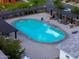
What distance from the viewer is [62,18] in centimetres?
3556

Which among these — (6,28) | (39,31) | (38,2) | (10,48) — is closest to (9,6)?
(38,2)

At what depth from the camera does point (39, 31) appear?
3344 cm

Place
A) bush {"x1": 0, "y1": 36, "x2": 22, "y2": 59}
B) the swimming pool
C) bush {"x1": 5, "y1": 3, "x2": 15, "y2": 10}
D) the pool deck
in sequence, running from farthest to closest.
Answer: bush {"x1": 5, "y1": 3, "x2": 15, "y2": 10} < the swimming pool < the pool deck < bush {"x1": 0, "y1": 36, "x2": 22, "y2": 59}

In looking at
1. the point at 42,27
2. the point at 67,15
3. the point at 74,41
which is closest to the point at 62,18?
the point at 67,15

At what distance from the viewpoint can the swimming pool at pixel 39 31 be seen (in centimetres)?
3060

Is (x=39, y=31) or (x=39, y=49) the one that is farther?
(x=39, y=31)

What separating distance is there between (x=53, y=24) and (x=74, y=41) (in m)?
11.2

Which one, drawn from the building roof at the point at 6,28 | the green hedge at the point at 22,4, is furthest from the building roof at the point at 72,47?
the green hedge at the point at 22,4

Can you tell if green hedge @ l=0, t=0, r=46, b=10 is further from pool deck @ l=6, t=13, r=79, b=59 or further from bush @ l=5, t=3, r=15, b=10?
pool deck @ l=6, t=13, r=79, b=59

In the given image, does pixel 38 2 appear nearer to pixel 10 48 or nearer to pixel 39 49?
pixel 39 49

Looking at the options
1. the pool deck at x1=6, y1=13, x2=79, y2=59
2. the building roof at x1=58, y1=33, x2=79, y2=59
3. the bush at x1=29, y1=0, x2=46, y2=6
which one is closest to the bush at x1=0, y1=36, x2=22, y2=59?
the pool deck at x1=6, y1=13, x2=79, y2=59

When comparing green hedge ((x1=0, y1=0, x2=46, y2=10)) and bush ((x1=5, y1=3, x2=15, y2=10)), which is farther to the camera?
green hedge ((x1=0, y1=0, x2=46, y2=10))

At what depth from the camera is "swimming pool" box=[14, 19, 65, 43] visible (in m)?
30.6

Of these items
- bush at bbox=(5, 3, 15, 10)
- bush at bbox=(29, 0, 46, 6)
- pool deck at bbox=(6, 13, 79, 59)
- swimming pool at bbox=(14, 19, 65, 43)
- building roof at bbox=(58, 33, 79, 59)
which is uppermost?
building roof at bbox=(58, 33, 79, 59)
